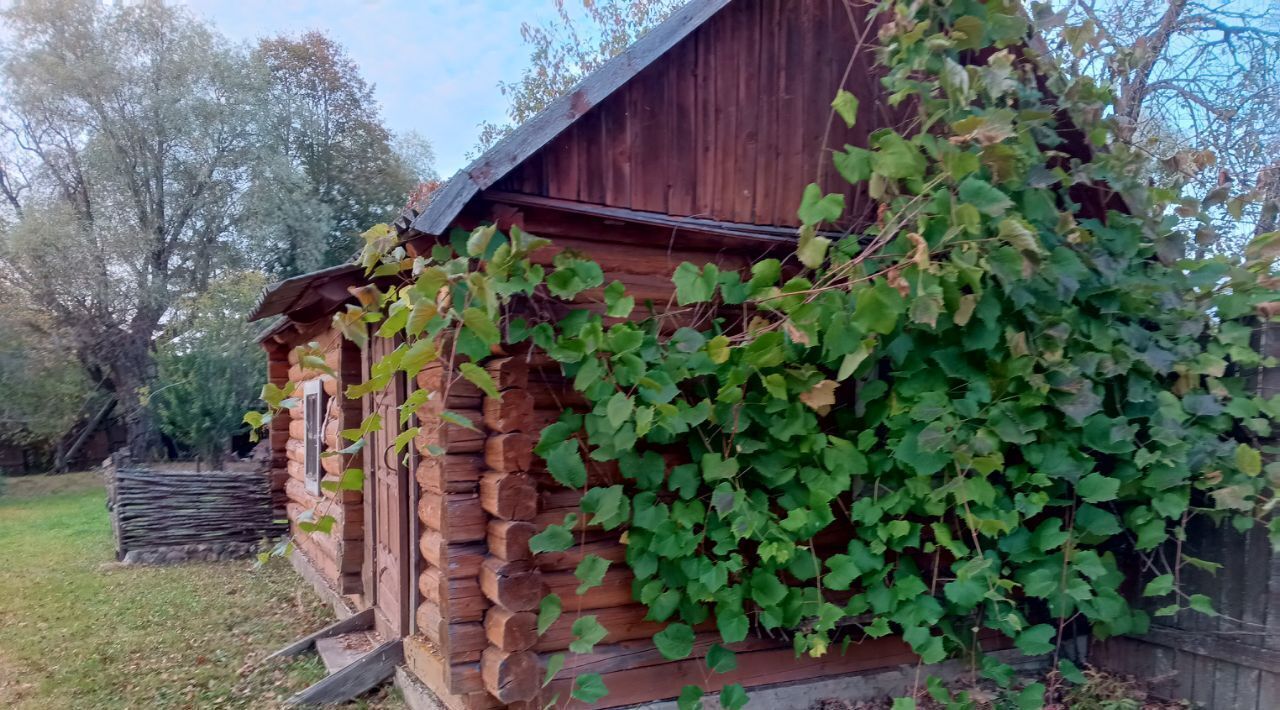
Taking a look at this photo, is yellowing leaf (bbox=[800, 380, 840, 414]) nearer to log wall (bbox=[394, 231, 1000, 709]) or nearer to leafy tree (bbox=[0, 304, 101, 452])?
log wall (bbox=[394, 231, 1000, 709])

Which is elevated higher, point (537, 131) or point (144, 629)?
point (537, 131)

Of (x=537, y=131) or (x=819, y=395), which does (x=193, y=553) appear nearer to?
(x=537, y=131)

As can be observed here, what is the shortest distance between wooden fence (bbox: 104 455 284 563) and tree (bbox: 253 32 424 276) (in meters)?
11.4

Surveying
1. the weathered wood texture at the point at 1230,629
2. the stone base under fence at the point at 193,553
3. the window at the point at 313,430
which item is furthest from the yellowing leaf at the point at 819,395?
the stone base under fence at the point at 193,553

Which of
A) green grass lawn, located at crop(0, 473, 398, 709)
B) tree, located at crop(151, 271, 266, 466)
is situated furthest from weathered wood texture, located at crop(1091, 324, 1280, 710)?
tree, located at crop(151, 271, 266, 466)

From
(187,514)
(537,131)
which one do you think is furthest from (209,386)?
(537,131)

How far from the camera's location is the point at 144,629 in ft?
22.7

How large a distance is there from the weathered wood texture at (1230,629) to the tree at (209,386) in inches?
513

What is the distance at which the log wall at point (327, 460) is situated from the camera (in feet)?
21.3

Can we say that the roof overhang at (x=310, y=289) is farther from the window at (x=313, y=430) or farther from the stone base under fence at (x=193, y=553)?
the stone base under fence at (x=193, y=553)

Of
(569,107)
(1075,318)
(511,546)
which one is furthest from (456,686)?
(1075,318)

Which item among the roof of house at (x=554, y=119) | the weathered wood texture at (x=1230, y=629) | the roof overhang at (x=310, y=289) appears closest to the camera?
the roof of house at (x=554, y=119)

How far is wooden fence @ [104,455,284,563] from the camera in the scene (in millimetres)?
10070

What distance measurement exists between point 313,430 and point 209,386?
24.4 feet
